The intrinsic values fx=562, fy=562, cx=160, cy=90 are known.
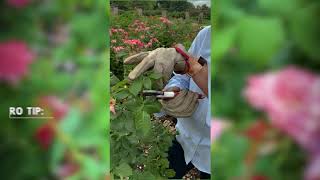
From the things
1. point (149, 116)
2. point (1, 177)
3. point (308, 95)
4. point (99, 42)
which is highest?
point (99, 42)

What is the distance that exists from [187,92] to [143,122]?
0.21 meters

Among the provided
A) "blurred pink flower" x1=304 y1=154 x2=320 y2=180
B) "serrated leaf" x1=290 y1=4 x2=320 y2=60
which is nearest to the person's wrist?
"serrated leaf" x1=290 y1=4 x2=320 y2=60

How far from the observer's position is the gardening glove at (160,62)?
2.11m

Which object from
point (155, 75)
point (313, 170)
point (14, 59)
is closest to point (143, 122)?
point (155, 75)

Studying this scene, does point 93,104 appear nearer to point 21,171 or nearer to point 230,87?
point 21,171

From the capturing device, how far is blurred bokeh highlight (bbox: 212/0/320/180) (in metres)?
1.76

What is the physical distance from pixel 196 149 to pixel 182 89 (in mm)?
232

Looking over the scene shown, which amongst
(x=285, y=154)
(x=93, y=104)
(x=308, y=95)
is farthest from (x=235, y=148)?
(x=93, y=104)

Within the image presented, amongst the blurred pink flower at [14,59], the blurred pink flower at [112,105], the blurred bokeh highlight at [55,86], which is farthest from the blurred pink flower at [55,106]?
the blurred pink flower at [112,105]

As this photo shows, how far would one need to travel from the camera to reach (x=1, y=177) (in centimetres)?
193

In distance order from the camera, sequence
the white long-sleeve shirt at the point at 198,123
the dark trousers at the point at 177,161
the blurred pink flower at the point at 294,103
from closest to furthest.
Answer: the blurred pink flower at the point at 294,103 < the white long-sleeve shirt at the point at 198,123 < the dark trousers at the point at 177,161

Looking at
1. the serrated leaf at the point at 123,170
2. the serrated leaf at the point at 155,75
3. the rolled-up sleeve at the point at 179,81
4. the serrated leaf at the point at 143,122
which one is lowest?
the serrated leaf at the point at 123,170

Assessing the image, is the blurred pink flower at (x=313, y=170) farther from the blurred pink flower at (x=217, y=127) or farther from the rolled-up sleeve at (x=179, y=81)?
the rolled-up sleeve at (x=179, y=81)

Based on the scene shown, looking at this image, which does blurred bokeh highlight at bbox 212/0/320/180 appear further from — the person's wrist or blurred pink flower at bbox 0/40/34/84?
blurred pink flower at bbox 0/40/34/84
